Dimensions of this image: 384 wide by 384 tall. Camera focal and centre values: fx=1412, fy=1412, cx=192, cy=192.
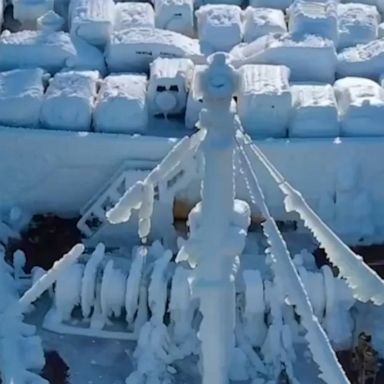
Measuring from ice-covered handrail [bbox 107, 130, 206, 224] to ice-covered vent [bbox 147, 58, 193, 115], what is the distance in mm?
2168

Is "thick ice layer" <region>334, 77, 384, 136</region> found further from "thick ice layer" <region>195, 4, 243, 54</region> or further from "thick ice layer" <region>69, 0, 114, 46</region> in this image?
"thick ice layer" <region>69, 0, 114, 46</region>

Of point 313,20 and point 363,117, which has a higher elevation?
point 313,20

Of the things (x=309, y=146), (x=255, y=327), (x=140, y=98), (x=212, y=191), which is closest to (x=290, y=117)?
(x=309, y=146)

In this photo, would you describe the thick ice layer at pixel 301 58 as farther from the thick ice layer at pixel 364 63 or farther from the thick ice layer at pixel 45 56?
the thick ice layer at pixel 45 56

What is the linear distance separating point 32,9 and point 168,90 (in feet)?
4.83

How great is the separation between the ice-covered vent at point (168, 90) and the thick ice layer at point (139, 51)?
33 centimetres

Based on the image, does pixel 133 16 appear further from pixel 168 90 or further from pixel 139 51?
pixel 168 90

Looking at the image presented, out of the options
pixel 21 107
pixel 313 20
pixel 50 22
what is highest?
pixel 313 20

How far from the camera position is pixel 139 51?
8617mm

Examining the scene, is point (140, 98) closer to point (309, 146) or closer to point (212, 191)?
point (309, 146)

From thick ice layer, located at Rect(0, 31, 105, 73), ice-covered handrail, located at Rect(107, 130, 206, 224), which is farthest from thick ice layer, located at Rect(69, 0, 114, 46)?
ice-covered handrail, located at Rect(107, 130, 206, 224)

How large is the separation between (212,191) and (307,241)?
94.9 inches

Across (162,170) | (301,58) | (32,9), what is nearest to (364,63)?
(301,58)

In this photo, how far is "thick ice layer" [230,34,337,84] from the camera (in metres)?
8.53
